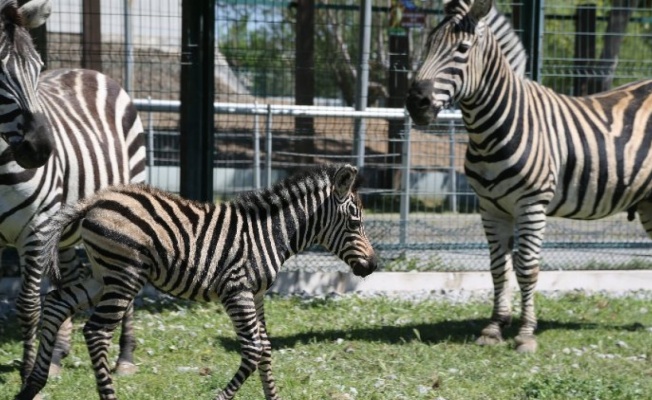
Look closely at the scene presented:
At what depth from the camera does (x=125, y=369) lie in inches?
277

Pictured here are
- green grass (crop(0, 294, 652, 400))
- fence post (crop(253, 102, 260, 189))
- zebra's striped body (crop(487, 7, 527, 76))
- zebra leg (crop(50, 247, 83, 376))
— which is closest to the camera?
green grass (crop(0, 294, 652, 400))

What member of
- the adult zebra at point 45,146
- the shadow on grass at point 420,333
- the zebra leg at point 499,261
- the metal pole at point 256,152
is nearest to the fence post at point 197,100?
the metal pole at point 256,152

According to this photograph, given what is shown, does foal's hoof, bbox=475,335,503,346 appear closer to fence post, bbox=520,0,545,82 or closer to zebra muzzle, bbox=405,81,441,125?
zebra muzzle, bbox=405,81,441,125

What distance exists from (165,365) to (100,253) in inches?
75.8

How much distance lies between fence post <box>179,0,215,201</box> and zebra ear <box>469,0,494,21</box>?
2870 mm

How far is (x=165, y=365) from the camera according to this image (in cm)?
721

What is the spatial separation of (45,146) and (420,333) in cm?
408

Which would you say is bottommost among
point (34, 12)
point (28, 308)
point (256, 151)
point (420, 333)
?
point (420, 333)

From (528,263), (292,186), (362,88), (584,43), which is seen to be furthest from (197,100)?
(584,43)

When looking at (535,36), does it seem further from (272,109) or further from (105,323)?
(105,323)

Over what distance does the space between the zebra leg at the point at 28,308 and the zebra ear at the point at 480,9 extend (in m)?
3.95

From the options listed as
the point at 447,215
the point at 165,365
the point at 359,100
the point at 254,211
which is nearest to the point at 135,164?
the point at 165,365

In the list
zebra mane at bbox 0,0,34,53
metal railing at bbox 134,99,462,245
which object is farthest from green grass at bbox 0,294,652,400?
zebra mane at bbox 0,0,34,53

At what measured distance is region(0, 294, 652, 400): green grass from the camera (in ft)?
21.3
